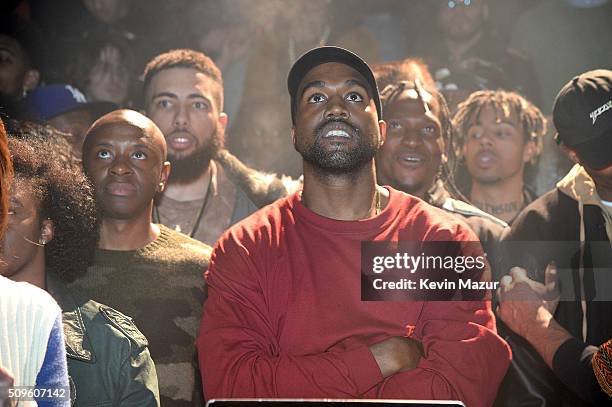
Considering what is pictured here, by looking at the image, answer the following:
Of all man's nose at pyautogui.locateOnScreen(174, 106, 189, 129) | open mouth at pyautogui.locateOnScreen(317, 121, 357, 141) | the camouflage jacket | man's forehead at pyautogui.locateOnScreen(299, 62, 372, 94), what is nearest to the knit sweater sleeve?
the camouflage jacket

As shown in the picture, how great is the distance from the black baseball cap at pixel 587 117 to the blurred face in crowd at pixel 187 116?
4.53 feet

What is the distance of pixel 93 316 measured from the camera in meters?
2.77

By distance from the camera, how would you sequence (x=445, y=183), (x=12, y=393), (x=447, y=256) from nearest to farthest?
(x=12, y=393) < (x=447, y=256) < (x=445, y=183)

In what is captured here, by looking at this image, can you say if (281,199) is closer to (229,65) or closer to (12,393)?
(229,65)

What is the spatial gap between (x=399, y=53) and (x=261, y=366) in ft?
4.59

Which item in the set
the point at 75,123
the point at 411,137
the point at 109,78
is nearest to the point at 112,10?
the point at 109,78

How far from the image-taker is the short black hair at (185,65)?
3.00 meters

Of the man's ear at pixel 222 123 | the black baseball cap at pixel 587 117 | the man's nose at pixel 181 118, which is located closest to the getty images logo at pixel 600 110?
the black baseball cap at pixel 587 117

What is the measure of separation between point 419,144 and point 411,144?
4 cm

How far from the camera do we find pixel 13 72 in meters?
3.03

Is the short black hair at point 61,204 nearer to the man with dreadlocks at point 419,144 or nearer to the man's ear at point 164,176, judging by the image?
the man's ear at point 164,176

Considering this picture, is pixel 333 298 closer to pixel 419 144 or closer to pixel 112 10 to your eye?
pixel 419 144

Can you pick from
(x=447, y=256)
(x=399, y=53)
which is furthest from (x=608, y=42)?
(x=447, y=256)

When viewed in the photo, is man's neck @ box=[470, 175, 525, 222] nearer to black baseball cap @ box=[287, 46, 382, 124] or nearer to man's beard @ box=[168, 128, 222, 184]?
black baseball cap @ box=[287, 46, 382, 124]
